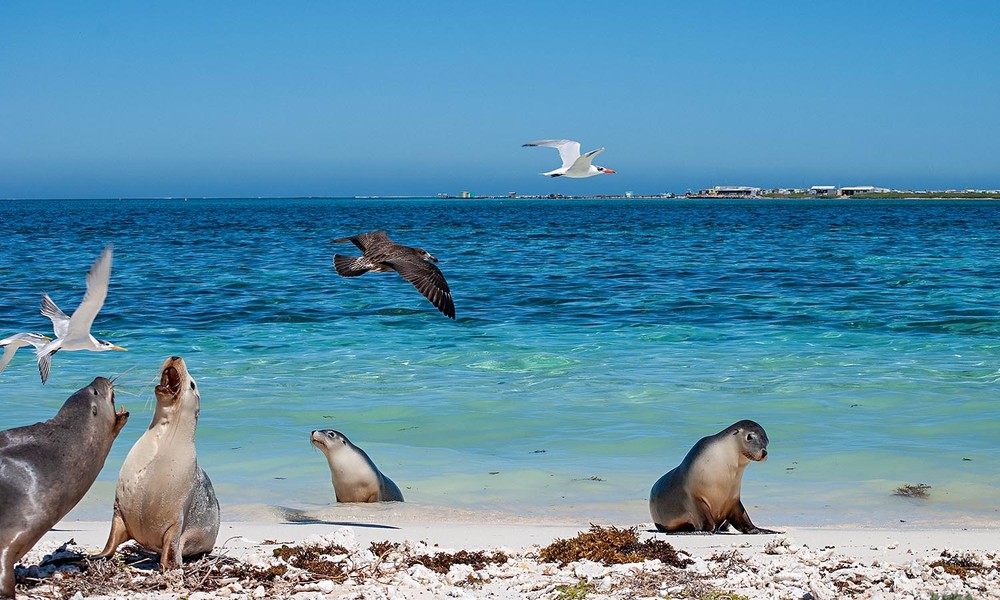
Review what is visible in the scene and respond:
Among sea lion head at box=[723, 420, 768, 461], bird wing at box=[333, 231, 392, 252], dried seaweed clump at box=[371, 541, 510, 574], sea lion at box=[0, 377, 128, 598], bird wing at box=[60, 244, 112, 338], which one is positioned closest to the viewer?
sea lion at box=[0, 377, 128, 598]

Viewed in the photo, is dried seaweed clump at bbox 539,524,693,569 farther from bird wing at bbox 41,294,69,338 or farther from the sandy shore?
bird wing at bbox 41,294,69,338

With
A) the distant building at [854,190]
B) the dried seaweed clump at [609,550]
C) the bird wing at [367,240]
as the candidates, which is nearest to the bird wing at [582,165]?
the bird wing at [367,240]

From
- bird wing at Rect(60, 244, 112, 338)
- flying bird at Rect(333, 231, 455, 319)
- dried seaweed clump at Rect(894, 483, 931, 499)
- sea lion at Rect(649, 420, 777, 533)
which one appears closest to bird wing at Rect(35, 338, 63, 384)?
bird wing at Rect(60, 244, 112, 338)

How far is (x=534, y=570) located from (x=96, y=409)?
6.79ft

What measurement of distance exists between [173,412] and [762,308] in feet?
49.0

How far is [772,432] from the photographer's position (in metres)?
9.44

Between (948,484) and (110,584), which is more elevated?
(110,584)

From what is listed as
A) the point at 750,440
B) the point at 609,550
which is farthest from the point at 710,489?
the point at 609,550

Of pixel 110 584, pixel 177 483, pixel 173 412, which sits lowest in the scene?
pixel 110 584

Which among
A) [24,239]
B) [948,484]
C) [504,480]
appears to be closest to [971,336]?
[948,484]

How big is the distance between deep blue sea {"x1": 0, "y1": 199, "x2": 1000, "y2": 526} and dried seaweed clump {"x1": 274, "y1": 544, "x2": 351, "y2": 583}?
1.51 meters

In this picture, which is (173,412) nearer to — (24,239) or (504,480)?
(504,480)

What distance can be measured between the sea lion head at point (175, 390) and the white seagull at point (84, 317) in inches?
40.4

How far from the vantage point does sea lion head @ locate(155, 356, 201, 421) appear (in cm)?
431
